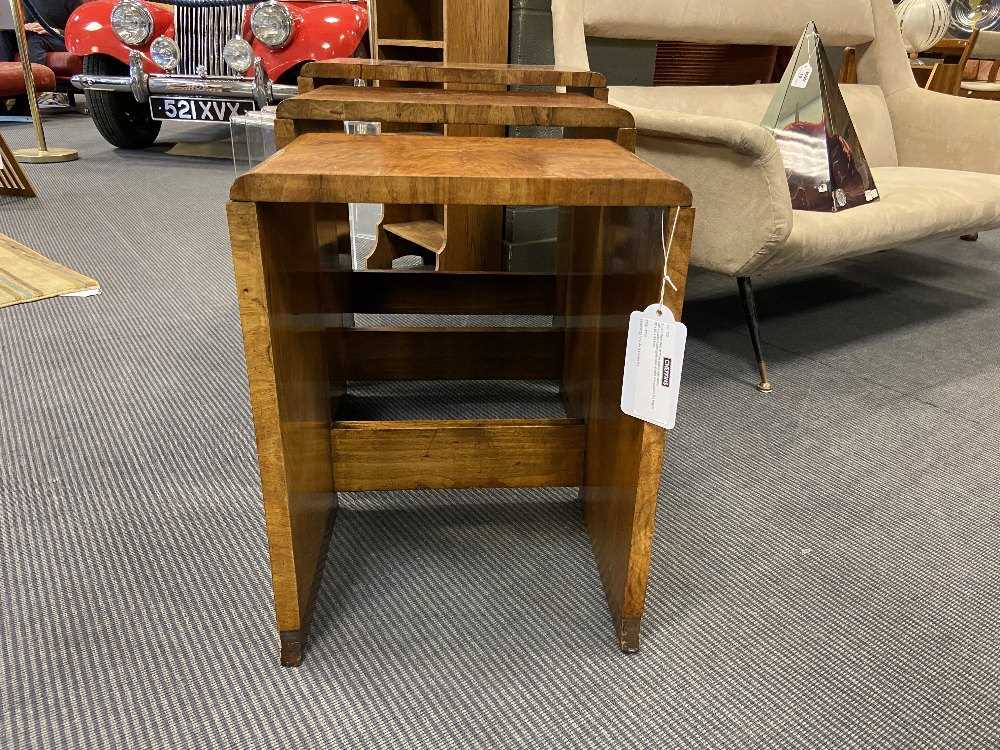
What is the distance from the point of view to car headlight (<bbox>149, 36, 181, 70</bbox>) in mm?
3086

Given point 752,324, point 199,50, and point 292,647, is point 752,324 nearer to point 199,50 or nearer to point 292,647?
point 292,647

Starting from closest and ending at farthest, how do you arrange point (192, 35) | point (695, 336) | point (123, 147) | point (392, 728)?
point (392, 728)
point (695, 336)
point (192, 35)
point (123, 147)

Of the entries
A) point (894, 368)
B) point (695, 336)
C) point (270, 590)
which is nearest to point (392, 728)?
point (270, 590)

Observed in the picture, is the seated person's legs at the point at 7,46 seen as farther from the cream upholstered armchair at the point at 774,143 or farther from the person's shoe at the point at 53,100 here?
the cream upholstered armchair at the point at 774,143

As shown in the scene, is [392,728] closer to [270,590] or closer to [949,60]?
[270,590]

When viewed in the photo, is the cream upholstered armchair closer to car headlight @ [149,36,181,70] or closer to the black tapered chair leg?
the black tapered chair leg

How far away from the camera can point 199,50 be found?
327cm

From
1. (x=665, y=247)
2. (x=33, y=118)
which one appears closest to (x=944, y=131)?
(x=665, y=247)

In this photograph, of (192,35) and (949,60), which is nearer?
(192,35)

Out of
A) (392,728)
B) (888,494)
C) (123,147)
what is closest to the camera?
(392,728)

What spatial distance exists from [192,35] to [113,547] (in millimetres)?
3063

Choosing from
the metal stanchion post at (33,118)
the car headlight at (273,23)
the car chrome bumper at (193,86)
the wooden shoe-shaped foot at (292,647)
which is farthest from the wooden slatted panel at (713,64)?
the metal stanchion post at (33,118)

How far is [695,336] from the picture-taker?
164 cm

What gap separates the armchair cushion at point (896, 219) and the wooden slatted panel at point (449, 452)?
570 mm
